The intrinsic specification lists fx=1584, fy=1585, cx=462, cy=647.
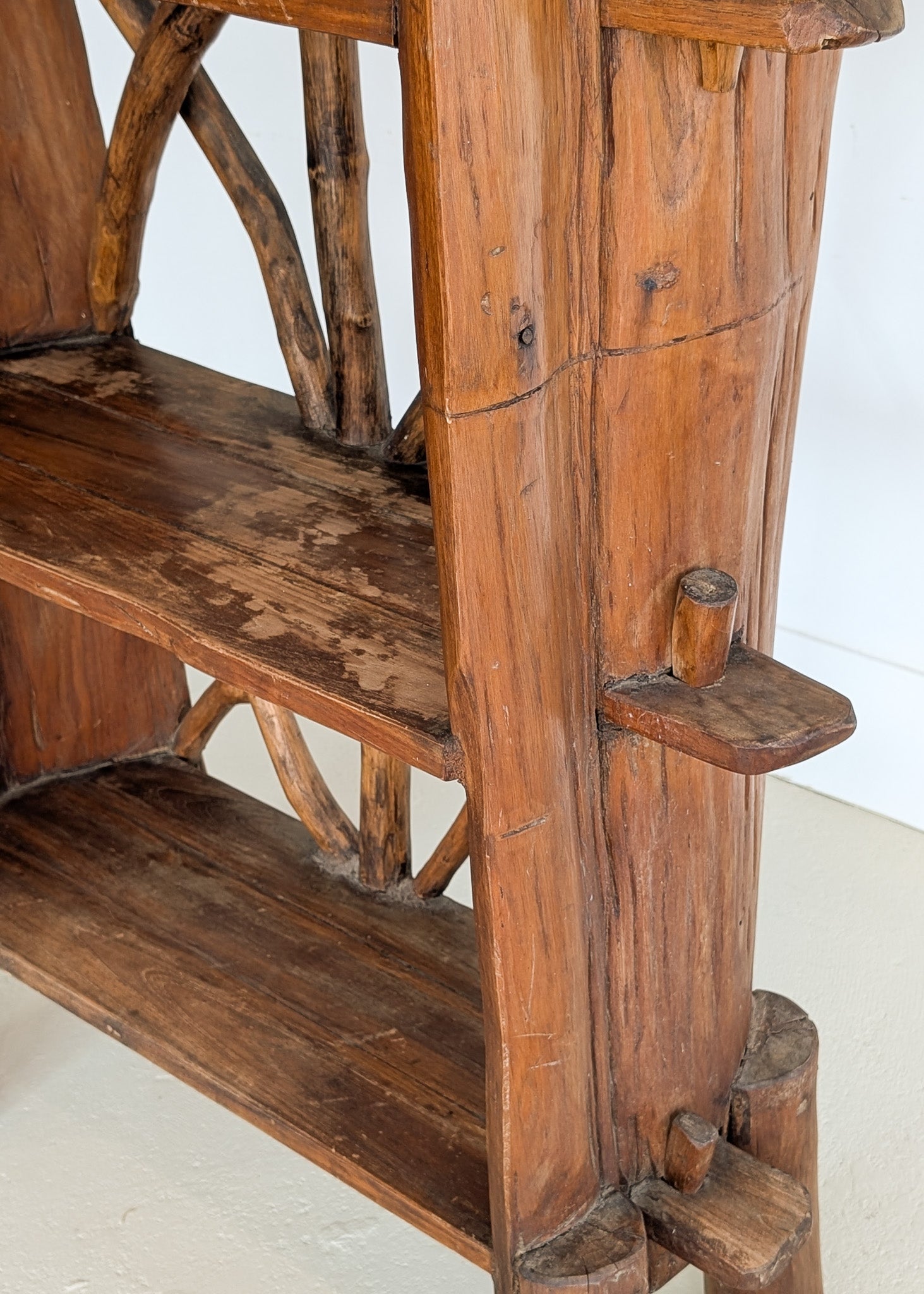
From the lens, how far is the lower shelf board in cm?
128

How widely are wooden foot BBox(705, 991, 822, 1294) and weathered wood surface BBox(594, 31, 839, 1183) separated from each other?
0.22 feet

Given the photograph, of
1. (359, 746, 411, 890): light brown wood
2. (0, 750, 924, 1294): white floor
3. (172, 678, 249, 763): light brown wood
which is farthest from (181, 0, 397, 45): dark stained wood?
(0, 750, 924, 1294): white floor

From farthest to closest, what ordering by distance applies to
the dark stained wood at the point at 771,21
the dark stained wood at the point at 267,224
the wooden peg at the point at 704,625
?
the dark stained wood at the point at 267,224
the wooden peg at the point at 704,625
the dark stained wood at the point at 771,21

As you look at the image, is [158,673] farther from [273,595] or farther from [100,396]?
[273,595]

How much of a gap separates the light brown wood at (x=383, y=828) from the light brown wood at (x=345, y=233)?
13.8 inches

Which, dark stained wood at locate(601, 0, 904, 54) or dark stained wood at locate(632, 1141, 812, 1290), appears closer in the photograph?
dark stained wood at locate(601, 0, 904, 54)

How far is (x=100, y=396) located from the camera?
1470mm

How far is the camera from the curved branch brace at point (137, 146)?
1335 mm

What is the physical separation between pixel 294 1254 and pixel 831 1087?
0.62 meters

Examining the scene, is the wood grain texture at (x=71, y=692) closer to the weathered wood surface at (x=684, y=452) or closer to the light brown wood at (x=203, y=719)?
the light brown wood at (x=203, y=719)

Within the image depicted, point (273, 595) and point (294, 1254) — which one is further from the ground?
point (273, 595)

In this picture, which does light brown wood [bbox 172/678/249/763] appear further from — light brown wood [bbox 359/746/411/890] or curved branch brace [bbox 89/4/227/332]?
curved branch brace [bbox 89/4/227/332]

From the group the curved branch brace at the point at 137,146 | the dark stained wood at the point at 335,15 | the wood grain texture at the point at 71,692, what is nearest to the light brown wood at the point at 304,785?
the wood grain texture at the point at 71,692

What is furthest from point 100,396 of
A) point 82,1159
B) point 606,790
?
point 82,1159
